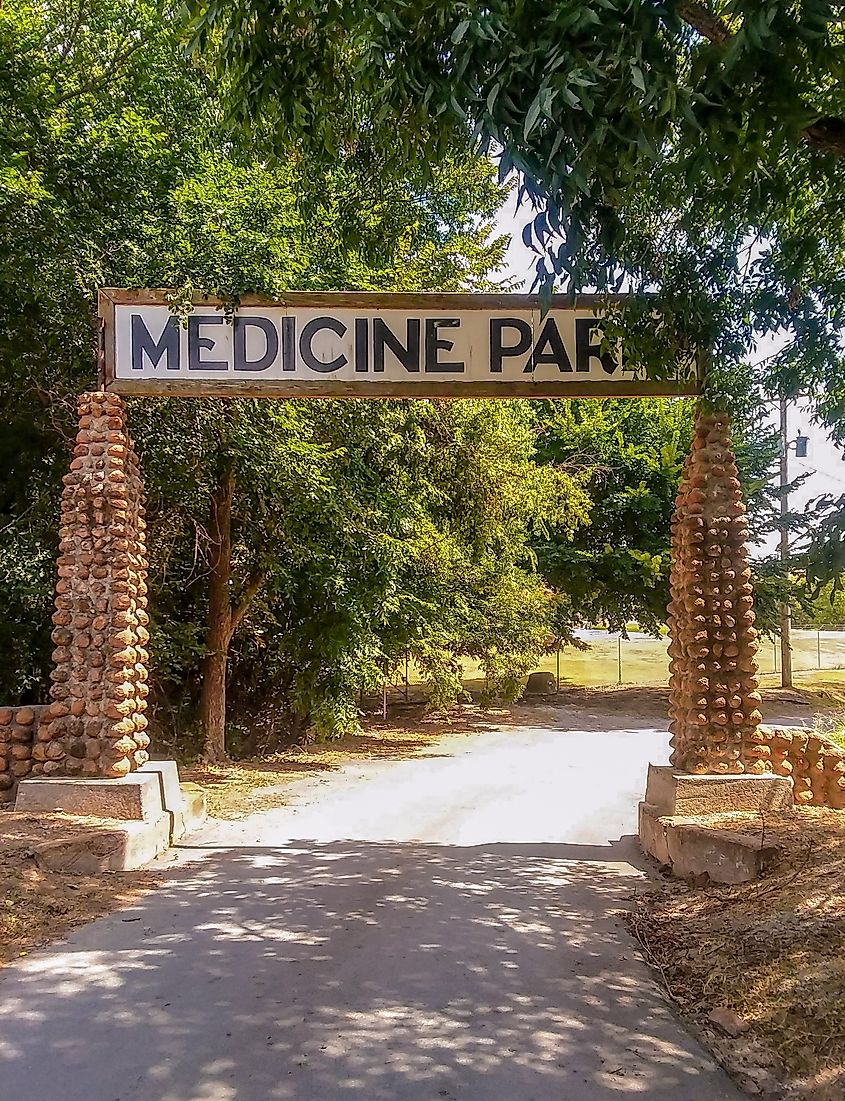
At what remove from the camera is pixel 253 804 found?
34.0ft

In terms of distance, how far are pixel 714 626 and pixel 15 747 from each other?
580 cm

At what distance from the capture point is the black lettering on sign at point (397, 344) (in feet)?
24.4

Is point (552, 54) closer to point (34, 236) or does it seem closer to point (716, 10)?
point (716, 10)

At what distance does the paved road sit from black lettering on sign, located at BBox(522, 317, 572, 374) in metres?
4.03

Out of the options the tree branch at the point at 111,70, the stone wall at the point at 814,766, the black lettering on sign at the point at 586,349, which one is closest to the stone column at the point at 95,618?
the black lettering on sign at the point at 586,349

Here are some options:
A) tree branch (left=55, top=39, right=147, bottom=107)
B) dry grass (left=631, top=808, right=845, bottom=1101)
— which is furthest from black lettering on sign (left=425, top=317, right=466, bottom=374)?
tree branch (left=55, top=39, right=147, bottom=107)

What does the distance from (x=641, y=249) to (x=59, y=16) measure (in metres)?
8.68

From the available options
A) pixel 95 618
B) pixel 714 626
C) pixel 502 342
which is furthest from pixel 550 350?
pixel 95 618

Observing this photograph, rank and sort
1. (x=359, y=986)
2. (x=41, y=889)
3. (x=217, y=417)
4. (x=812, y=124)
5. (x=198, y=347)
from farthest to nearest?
(x=217, y=417), (x=198, y=347), (x=41, y=889), (x=359, y=986), (x=812, y=124)

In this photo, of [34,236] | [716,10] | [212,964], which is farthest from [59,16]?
[212,964]

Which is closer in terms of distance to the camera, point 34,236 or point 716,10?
point 716,10

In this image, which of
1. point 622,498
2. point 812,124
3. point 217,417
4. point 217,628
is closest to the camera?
point 812,124

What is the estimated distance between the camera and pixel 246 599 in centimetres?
1274

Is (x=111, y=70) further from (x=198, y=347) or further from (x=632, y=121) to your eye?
(x=632, y=121)
